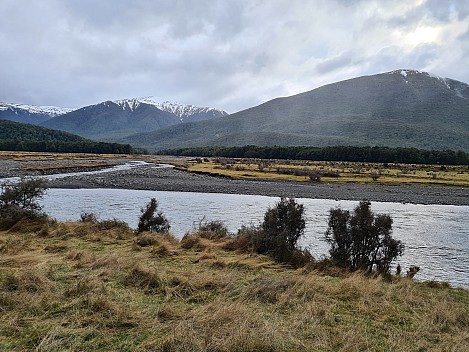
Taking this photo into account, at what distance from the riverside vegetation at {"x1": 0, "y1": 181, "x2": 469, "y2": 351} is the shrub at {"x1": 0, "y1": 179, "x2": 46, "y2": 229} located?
3.86 metres

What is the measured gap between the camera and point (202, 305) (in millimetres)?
7160

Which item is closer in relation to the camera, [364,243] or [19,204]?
[364,243]

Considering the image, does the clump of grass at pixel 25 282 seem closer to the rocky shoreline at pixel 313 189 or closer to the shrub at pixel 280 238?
the shrub at pixel 280 238

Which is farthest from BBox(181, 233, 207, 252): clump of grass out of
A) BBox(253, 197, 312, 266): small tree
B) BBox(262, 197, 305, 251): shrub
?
BBox(262, 197, 305, 251): shrub

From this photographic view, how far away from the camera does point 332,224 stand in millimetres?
15383

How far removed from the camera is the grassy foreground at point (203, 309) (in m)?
5.49

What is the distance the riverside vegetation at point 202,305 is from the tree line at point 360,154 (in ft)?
357

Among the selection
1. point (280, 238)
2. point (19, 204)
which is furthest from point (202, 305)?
point (19, 204)

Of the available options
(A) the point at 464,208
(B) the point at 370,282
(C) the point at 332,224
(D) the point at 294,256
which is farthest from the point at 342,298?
(A) the point at 464,208

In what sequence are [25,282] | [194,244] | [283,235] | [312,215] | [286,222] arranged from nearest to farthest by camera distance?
[25,282]
[194,244]
[283,235]
[286,222]
[312,215]

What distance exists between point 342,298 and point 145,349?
469 centimetres

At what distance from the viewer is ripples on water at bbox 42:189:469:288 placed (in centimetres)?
1728

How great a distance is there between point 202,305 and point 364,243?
30.9 feet

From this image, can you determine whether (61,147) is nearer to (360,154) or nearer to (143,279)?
(360,154)
